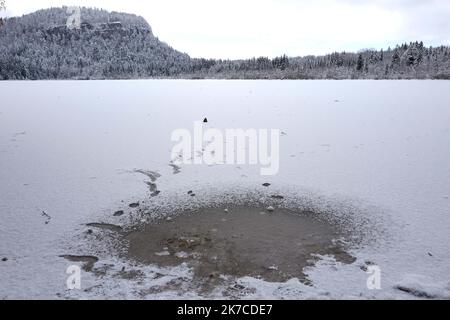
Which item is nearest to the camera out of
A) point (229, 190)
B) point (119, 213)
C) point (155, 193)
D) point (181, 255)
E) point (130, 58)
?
point (181, 255)

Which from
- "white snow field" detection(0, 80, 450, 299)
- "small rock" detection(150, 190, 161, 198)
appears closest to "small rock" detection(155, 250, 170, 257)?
"white snow field" detection(0, 80, 450, 299)

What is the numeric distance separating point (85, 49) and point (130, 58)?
1766 centimetres

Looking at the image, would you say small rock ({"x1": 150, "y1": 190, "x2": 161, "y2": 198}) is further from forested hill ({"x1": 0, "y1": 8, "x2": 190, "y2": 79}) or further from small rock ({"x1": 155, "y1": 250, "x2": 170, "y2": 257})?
forested hill ({"x1": 0, "y1": 8, "x2": 190, "y2": 79})

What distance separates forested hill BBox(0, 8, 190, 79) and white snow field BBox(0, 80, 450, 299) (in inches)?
3264

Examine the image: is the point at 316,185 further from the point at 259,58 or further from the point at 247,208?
the point at 259,58

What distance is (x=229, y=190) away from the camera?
5453mm

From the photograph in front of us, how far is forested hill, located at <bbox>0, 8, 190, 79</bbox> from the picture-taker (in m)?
99.1

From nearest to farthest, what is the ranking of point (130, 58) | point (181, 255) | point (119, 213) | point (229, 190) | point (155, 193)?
point (181, 255) → point (119, 213) → point (155, 193) → point (229, 190) → point (130, 58)

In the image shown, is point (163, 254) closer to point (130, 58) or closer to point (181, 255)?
point (181, 255)

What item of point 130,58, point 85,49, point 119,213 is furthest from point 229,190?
point 85,49

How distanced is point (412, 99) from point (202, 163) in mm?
12378

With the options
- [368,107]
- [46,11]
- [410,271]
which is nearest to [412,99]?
[368,107]

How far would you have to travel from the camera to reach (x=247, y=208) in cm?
480

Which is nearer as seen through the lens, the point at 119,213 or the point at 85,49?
the point at 119,213
